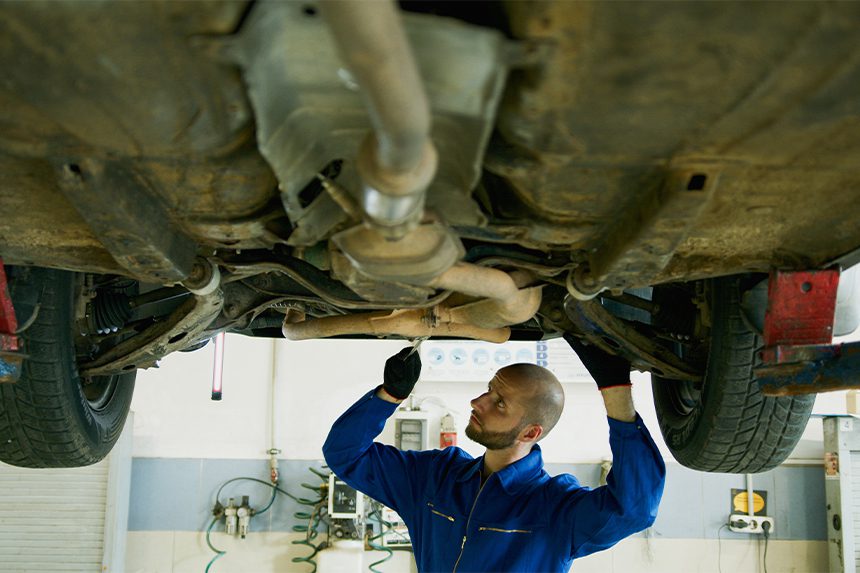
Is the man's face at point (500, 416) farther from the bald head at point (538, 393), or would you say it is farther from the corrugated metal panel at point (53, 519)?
the corrugated metal panel at point (53, 519)

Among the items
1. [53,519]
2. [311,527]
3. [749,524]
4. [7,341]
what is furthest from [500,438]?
[53,519]

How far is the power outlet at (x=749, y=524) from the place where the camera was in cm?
476

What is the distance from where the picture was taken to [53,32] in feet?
2.20

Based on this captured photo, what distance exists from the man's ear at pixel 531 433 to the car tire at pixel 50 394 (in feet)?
3.63

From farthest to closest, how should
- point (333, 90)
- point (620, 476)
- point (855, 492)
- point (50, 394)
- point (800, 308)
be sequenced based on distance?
1. point (855, 492)
2. point (620, 476)
3. point (50, 394)
4. point (800, 308)
5. point (333, 90)

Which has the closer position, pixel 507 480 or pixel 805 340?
pixel 805 340

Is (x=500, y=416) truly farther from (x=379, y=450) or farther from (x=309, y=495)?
(x=309, y=495)

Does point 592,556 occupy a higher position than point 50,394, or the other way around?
point 50,394

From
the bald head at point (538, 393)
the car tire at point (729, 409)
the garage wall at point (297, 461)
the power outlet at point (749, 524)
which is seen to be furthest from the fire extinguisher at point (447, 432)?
the car tire at point (729, 409)

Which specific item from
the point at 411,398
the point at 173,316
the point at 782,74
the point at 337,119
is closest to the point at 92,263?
the point at 173,316

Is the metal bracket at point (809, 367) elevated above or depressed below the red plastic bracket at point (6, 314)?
below

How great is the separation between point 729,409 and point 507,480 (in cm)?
65

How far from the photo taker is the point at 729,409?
1.67 m

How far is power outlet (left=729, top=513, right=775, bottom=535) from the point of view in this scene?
15.6 ft
